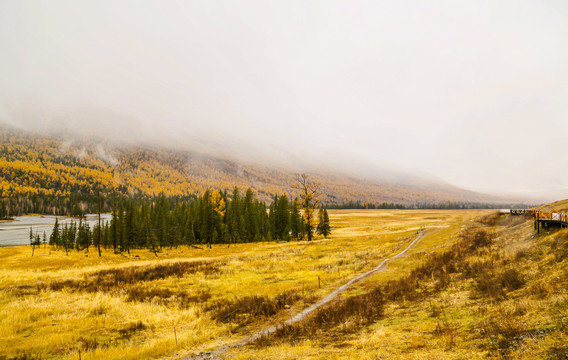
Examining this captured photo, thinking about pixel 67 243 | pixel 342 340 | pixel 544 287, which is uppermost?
pixel 544 287

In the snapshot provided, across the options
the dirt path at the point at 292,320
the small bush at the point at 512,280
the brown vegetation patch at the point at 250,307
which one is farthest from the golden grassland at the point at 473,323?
the brown vegetation patch at the point at 250,307

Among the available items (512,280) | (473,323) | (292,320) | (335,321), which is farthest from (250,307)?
(512,280)

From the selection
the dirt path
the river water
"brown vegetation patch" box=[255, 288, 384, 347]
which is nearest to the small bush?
"brown vegetation patch" box=[255, 288, 384, 347]

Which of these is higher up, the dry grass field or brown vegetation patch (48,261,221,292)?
the dry grass field

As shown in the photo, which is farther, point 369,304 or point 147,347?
point 369,304

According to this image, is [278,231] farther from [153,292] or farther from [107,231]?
[153,292]

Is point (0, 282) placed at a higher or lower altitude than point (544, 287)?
lower

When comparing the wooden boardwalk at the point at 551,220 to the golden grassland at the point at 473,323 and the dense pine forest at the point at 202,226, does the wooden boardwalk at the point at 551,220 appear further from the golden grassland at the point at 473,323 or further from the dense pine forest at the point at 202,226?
the dense pine forest at the point at 202,226

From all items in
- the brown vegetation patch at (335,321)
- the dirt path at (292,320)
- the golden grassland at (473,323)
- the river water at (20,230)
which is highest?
the golden grassland at (473,323)

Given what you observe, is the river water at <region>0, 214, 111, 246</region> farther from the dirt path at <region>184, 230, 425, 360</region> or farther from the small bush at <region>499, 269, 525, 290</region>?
the small bush at <region>499, 269, 525, 290</region>

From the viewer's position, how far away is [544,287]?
12719 millimetres

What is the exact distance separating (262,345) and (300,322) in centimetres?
393

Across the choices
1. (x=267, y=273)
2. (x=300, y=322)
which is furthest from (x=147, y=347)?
(x=267, y=273)

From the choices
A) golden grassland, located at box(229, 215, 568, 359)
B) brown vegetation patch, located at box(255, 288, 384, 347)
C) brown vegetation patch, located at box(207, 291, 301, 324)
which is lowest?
brown vegetation patch, located at box(207, 291, 301, 324)
